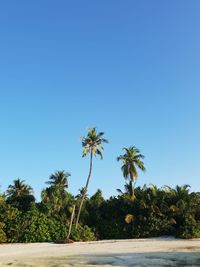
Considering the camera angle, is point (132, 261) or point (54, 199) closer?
point (132, 261)

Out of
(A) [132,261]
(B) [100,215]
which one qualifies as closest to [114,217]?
(B) [100,215]

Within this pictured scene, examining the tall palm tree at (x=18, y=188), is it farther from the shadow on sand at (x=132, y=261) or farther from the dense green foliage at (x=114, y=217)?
the shadow on sand at (x=132, y=261)

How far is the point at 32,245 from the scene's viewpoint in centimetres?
3884

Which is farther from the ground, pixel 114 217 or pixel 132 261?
pixel 114 217

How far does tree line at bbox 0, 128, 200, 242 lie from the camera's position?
42875 millimetres

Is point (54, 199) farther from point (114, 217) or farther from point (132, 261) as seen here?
point (132, 261)

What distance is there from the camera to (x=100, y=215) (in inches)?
1890

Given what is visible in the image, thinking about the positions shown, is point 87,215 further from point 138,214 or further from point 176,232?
point 176,232

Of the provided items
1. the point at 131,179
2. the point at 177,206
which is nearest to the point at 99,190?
the point at 131,179

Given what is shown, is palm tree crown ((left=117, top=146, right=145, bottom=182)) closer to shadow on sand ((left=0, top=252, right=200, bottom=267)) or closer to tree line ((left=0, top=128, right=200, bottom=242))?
tree line ((left=0, top=128, right=200, bottom=242))

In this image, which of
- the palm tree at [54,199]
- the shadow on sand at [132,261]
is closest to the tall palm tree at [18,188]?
the palm tree at [54,199]

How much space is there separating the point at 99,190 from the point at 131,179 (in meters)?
4.45

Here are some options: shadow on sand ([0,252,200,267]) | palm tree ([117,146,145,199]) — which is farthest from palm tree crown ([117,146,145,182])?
shadow on sand ([0,252,200,267])

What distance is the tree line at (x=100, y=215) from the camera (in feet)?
141
